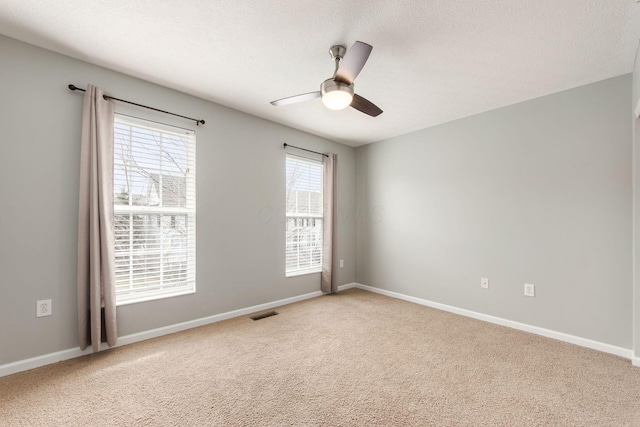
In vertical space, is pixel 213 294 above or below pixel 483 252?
below

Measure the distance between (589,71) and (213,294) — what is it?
4.23 metres

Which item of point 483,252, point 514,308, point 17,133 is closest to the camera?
point 17,133

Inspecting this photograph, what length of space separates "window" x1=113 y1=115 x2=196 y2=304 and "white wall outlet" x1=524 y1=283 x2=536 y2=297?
141 inches

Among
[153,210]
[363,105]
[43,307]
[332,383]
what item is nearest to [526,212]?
[363,105]

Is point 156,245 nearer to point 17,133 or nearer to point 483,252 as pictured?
point 17,133

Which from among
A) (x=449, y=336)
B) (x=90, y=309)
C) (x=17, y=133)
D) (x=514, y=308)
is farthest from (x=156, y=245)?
(x=514, y=308)

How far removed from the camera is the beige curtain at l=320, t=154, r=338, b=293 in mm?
4359

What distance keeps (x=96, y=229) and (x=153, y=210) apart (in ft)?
1.73

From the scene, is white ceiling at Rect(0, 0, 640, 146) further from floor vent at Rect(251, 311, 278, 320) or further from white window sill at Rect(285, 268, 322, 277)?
floor vent at Rect(251, 311, 278, 320)

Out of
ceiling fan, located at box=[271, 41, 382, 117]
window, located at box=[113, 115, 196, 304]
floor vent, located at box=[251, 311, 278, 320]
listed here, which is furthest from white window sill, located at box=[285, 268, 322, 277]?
ceiling fan, located at box=[271, 41, 382, 117]

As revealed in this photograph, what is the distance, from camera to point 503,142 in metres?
3.22

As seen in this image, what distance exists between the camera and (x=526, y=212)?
120 inches

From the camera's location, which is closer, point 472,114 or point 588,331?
point 588,331

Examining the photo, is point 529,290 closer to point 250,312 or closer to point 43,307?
point 250,312
